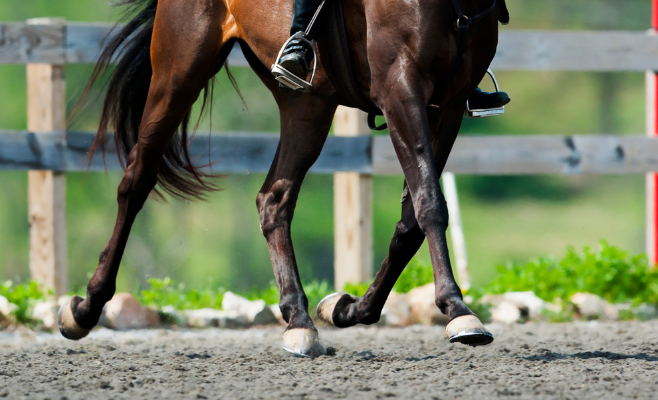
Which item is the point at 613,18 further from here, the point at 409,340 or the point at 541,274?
the point at 409,340

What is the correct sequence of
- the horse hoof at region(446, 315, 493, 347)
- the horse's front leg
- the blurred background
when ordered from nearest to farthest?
the horse hoof at region(446, 315, 493, 347), the horse's front leg, the blurred background

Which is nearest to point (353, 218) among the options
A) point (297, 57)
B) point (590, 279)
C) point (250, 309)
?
point (250, 309)

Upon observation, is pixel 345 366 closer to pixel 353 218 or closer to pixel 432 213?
pixel 432 213

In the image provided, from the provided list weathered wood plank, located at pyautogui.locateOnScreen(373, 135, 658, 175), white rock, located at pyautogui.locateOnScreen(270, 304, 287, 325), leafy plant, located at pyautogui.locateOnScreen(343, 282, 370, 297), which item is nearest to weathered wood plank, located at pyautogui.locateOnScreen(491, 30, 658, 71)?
weathered wood plank, located at pyautogui.locateOnScreen(373, 135, 658, 175)

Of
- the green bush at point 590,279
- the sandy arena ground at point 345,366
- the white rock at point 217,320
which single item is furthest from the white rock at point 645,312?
the white rock at point 217,320

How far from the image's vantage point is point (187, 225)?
13.8 metres

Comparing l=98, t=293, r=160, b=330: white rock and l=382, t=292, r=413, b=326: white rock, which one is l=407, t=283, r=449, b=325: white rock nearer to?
l=382, t=292, r=413, b=326: white rock

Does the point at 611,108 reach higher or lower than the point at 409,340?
higher

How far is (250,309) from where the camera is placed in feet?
13.8

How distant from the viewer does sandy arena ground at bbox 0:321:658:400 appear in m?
2.00

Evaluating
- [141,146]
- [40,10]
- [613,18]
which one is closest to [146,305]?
[141,146]

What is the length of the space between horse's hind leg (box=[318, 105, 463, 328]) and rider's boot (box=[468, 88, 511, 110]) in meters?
0.12

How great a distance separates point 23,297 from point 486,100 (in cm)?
285

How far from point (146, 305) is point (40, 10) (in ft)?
40.8
